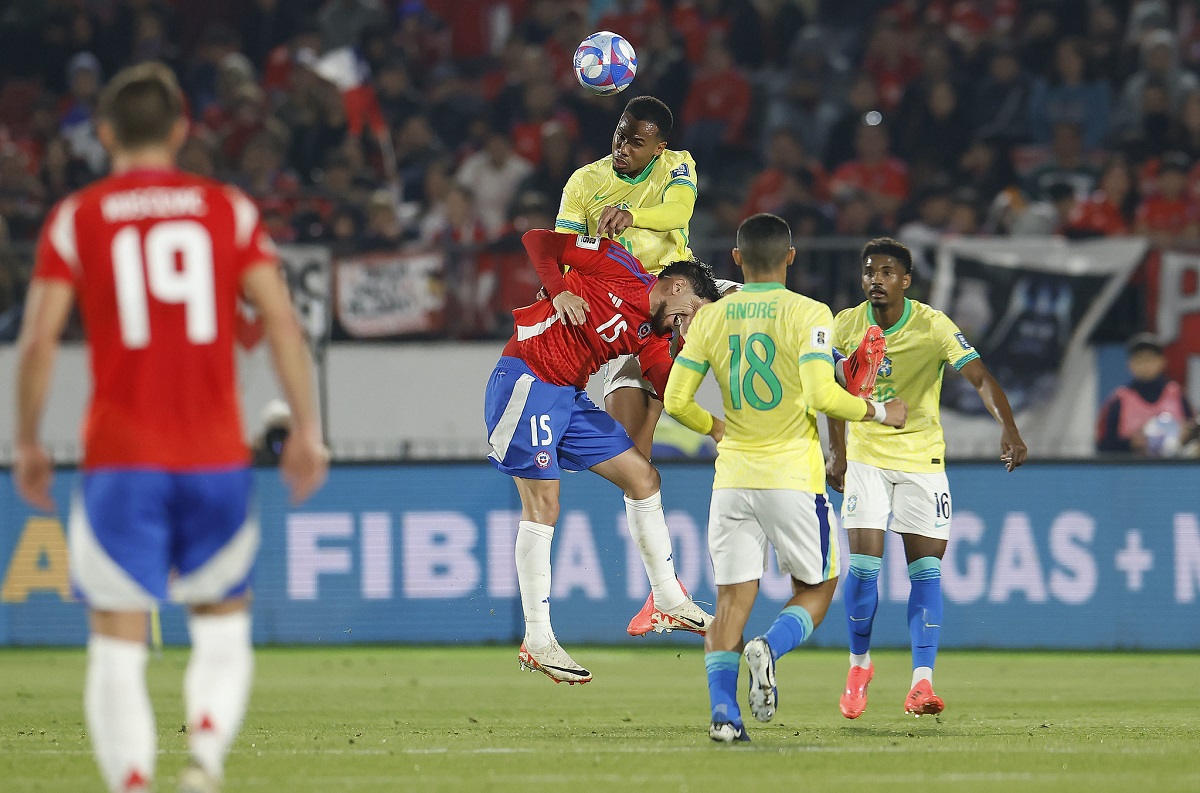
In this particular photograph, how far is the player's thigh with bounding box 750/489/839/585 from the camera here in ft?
24.5

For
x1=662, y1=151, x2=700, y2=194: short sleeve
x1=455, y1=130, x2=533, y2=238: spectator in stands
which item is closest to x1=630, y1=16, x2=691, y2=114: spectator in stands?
x1=455, y1=130, x2=533, y2=238: spectator in stands

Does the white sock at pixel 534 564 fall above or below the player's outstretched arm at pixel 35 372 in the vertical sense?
below

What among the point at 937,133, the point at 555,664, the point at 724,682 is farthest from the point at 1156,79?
the point at 724,682

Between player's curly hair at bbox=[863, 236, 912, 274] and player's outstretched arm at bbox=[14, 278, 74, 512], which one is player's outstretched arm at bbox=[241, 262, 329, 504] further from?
player's curly hair at bbox=[863, 236, 912, 274]

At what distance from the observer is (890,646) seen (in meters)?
14.0

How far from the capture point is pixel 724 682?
24.6ft

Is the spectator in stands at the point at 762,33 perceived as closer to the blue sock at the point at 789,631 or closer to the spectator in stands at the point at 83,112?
the spectator in stands at the point at 83,112

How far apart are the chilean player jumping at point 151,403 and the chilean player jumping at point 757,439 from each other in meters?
2.80

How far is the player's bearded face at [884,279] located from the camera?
9.16 meters

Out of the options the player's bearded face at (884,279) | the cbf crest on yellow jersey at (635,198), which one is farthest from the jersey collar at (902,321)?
the cbf crest on yellow jersey at (635,198)

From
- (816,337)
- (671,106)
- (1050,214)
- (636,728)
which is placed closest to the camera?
(816,337)

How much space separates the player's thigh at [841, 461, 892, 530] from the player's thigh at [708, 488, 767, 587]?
1.84 m

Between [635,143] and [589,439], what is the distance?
1598 mm

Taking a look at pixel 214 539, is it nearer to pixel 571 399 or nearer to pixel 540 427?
pixel 540 427
